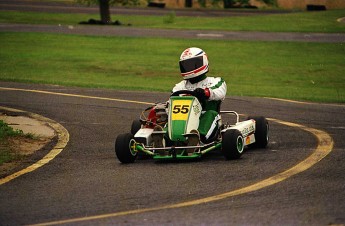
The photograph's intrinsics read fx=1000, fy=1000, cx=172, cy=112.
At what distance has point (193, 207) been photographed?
31.0ft

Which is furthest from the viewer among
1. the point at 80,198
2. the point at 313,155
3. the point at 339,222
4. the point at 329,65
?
the point at 329,65

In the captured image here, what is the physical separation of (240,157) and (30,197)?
11.3 feet

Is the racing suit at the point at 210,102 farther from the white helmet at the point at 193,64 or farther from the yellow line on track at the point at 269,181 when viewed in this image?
the yellow line on track at the point at 269,181

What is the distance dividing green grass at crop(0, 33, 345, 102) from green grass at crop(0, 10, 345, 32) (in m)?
7.33

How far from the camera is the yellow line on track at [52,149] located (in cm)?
1229

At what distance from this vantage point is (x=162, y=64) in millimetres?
31859

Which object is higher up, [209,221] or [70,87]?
[209,221]

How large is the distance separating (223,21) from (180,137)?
3646 centimetres

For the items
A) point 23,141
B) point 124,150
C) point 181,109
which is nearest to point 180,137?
point 181,109

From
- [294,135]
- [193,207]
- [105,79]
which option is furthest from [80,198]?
[105,79]

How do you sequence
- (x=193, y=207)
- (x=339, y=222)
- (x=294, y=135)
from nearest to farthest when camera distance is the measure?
(x=339, y=222) < (x=193, y=207) < (x=294, y=135)

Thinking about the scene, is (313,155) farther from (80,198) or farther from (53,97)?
(53,97)

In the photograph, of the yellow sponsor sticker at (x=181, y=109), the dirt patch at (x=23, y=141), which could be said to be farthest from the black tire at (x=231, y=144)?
the dirt patch at (x=23, y=141)

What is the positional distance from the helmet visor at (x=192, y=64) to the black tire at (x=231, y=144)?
4.76 feet
